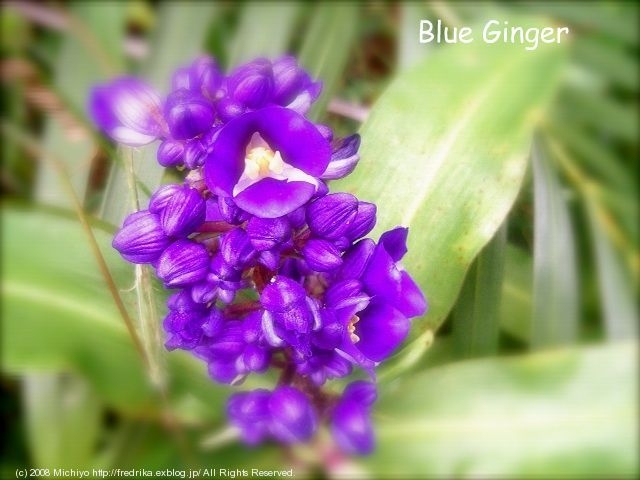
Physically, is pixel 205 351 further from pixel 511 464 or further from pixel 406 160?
pixel 511 464

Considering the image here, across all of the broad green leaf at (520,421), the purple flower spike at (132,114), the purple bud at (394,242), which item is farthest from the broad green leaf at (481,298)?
the purple flower spike at (132,114)

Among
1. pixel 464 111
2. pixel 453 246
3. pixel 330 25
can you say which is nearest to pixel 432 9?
pixel 330 25

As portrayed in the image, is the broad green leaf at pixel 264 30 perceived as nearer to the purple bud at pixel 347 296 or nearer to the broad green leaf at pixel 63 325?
the broad green leaf at pixel 63 325

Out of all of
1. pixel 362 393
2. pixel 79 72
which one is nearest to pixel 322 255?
pixel 362 393

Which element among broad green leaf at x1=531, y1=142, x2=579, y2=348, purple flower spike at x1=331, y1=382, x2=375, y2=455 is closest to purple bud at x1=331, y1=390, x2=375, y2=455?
purple flower spike at x1=331, y1=382, x2=375, y2=455

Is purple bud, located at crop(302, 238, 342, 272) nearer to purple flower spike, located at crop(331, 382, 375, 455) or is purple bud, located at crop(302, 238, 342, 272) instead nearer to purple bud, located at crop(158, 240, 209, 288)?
purple bud, located at crop(158, 240, 209, 288)

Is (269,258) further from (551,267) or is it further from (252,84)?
(551,267)
